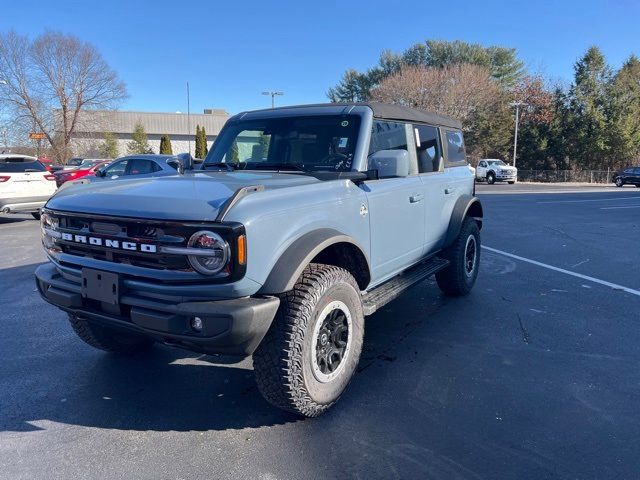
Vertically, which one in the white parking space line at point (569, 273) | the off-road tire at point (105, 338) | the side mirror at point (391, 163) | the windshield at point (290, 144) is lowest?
the white parking space line at point (569, 273)

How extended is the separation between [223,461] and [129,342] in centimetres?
181

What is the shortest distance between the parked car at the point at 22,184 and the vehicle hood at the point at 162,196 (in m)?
9.72

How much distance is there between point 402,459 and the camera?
2.73 metres

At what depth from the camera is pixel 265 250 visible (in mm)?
2766

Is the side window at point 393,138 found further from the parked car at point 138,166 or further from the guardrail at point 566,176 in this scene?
the guardrail at point 566,176

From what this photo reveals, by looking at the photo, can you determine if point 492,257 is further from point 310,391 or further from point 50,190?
point 50,190

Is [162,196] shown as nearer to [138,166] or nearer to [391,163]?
[391,163]

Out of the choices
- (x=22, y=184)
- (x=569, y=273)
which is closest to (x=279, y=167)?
(x=569, y=273)

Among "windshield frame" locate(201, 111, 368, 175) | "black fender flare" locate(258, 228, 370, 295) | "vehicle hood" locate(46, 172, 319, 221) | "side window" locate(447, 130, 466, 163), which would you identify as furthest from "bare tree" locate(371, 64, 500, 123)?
"black fender flare" locate(258, 228, 370, 295)

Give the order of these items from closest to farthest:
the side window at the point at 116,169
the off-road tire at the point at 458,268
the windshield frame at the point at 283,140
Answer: the windshield frame at the point at 283,140
the off-road tire at the point at 458,268
the side window at the point at 116,169

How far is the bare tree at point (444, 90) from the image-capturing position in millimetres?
39750

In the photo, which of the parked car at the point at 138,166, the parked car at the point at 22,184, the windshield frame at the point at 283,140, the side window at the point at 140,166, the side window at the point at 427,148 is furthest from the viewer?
the side window at the point at 140,166

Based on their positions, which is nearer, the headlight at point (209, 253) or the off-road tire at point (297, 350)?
the headlight at point (209, 253)

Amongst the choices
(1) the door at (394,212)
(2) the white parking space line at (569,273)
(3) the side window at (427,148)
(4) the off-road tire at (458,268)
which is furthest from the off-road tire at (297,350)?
(2) the white parking space line at (569,273)
